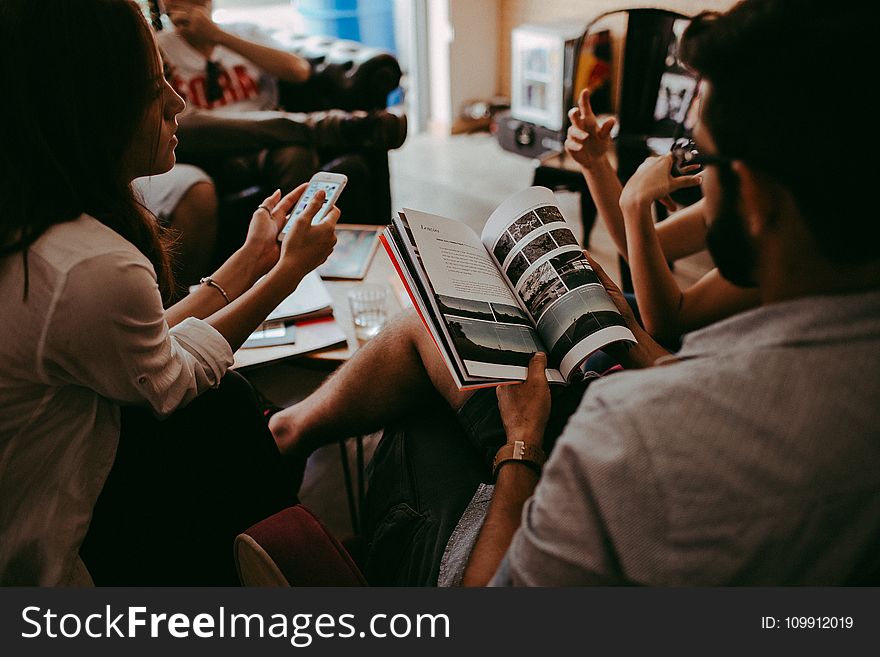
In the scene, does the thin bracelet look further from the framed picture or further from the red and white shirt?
the red and white shirt

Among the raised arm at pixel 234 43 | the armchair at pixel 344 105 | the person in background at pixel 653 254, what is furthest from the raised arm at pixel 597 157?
the raised arm at pixel 234 43

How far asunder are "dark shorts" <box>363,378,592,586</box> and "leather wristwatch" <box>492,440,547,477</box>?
0.27 feet

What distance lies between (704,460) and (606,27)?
11.5ft

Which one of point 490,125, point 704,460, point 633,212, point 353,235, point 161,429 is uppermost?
point 704,460

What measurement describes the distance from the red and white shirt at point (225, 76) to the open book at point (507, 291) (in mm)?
1670

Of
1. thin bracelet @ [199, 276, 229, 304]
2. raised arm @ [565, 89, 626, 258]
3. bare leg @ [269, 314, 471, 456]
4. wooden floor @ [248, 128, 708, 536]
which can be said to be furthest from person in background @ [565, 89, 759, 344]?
wooden floor @ [248, 128, 708, 536]

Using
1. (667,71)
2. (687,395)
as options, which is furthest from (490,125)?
(687,395)

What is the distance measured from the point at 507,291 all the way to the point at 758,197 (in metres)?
0.52

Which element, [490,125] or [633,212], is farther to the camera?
[490,125]

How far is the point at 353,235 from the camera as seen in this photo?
174cm

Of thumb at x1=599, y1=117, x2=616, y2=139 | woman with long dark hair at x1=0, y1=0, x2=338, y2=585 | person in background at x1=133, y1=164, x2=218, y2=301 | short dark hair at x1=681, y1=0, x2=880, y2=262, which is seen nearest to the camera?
short dark hair at x1=681, y1=0, x2=880, y2=262

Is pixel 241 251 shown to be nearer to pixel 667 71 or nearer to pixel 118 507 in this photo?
pixel 118 507

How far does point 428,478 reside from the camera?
3.27ft

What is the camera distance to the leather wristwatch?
880 millimetres
